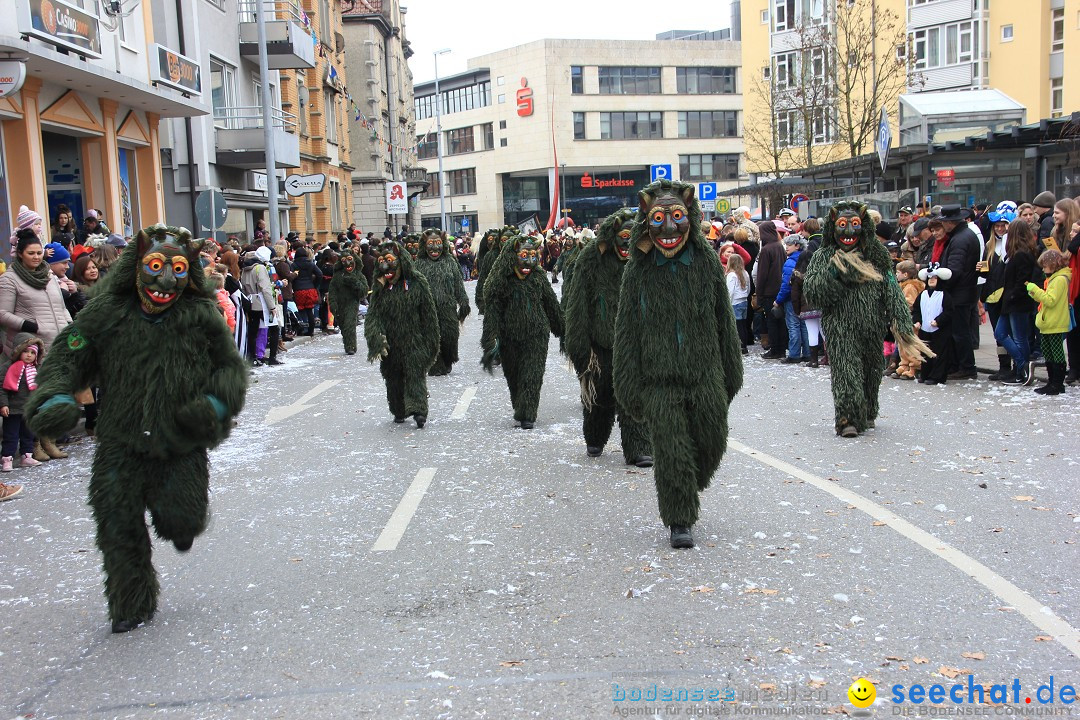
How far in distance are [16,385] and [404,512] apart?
4.11m

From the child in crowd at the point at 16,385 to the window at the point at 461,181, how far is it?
273 ft

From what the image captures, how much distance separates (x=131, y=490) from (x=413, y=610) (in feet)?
4.89

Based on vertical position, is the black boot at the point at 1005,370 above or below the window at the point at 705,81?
below

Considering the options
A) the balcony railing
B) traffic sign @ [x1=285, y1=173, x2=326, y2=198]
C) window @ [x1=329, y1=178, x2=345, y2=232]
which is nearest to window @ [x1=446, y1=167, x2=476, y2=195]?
window @ [x1=329, y1=178, x2=345, y2=232]

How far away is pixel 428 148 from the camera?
332ft

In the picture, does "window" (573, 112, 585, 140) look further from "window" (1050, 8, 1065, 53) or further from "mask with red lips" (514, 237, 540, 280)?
"mask with red lips" (514, 237, 540, 280)

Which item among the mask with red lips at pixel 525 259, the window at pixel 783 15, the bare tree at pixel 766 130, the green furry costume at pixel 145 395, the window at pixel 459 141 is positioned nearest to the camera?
Result: the green furry costume at pixel 145 395

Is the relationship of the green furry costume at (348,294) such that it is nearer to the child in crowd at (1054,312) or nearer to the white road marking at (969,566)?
the child in crowd at (1054,312)

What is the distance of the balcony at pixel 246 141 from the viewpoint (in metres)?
30.1

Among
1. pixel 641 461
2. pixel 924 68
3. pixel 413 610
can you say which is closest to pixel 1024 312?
pixel 641 461

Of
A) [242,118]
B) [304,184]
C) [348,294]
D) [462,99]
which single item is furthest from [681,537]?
[462,99]

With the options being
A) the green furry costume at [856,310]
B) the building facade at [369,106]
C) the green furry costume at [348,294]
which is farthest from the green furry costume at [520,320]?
the building facade at [369,106]

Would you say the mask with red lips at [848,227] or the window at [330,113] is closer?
the mask with red lips at [848,227]

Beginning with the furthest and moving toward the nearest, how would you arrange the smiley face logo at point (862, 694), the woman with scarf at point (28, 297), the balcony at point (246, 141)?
the balcony at point (246, 141) < the woman with scarf at point (28, 297) < the smiley face logo at point (862, 694)
